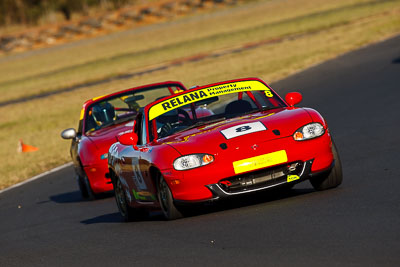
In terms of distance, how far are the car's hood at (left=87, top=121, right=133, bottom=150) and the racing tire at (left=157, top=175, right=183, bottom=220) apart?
151 inches

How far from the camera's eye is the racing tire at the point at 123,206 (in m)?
9.78

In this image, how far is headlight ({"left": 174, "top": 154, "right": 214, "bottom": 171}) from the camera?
820 centimetres

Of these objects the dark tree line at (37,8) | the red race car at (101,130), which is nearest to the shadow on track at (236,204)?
the red race car at (101,130)

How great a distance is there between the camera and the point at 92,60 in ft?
167

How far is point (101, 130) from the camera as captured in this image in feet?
44.1

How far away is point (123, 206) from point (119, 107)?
4178 millimetres

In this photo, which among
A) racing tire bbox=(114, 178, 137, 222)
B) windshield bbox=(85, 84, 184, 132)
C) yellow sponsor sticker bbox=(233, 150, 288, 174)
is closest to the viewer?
yellow sponsor sticker bbox=(233, 150, 288, 174)

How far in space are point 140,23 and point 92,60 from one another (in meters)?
27.9

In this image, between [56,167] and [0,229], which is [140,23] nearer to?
[56,167]

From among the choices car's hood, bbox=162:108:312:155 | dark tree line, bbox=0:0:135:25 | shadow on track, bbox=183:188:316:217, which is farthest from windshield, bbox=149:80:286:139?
dark tree line, bbox=0:0:135:25

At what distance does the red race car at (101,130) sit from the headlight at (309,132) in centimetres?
A: 457

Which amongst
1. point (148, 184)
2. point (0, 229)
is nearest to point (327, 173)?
point (148, 184)

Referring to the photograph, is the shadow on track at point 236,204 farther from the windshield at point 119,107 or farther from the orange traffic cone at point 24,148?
the orange traffic cone at point 24,148

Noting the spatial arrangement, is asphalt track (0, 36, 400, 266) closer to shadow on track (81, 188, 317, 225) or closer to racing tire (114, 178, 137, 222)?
shadow on track (81, 188, 317, 225)
